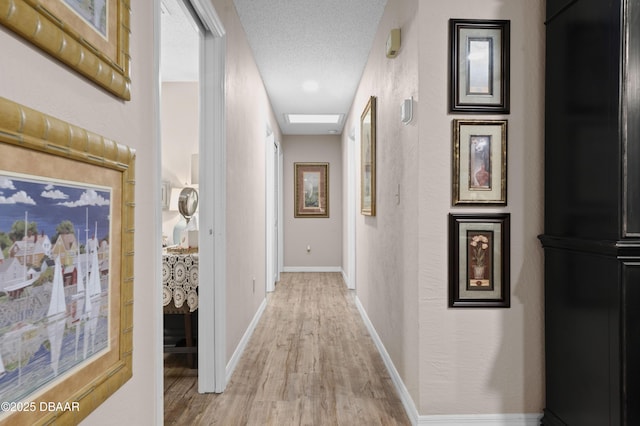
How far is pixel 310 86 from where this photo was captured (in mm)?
4938

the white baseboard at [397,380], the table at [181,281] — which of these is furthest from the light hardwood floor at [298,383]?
the table at [181,281]

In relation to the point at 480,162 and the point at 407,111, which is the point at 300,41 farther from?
the point at 480,162

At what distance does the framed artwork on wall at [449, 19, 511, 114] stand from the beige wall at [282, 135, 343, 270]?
5617mm

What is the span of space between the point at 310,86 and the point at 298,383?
3.39 metres

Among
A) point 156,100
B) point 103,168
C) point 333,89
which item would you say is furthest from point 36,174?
point 333,89

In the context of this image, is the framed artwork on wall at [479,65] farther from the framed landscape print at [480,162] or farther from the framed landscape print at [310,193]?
the framed landscape print at [310,193]

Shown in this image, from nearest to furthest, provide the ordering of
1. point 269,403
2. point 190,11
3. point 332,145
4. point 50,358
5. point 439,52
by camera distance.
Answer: point 50,358, point 439,52, point 190,11, point 269,403, point 332,145

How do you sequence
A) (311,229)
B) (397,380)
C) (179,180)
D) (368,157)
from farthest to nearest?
1. (311,229)
2. (179,180)
3. (368,157)
4. (397,380)

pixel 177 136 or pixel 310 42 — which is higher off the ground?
pixel 310 42

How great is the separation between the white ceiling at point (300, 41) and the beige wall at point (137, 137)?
60.1 inches

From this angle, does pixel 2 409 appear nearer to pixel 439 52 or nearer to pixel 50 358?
pixel 50 358

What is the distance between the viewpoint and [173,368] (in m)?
2.98

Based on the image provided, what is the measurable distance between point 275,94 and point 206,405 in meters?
3.82

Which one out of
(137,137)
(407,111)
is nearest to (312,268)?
(407,111)
